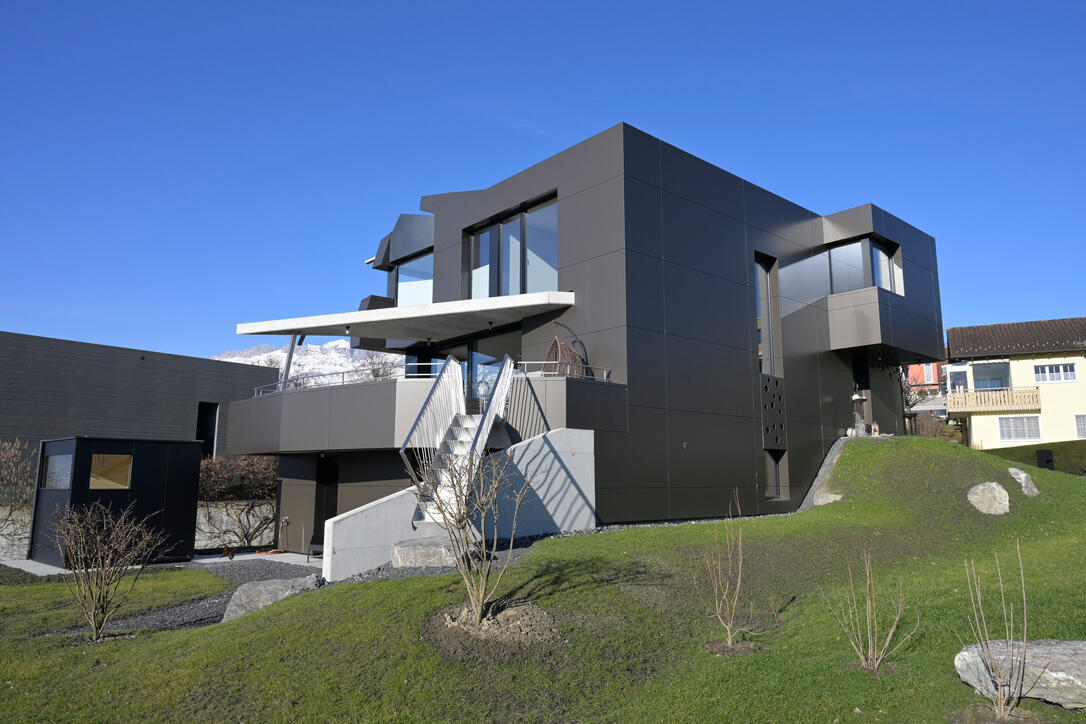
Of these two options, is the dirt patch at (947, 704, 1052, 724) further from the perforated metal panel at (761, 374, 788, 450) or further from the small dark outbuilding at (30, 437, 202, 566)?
the small dark outbuilding at (30, 437, 202, 566)

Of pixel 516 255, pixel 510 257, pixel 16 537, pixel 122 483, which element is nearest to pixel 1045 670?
pixel 516 255

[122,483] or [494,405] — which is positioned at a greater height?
[494,405]

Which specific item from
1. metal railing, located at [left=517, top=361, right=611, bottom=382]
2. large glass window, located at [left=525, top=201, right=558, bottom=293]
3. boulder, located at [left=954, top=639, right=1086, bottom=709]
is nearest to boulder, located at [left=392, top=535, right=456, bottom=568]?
metal railing, located at [left=517, top=361, right=611, bottom=382]

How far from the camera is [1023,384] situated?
37.6 meters

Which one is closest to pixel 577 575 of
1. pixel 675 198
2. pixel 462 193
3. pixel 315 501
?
pixel 675 198

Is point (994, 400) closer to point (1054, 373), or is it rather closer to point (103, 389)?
point (1054, 373)

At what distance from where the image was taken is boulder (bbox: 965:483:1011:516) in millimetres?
17953

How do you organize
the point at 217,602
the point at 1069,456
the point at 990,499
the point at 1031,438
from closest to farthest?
the point at 217,602, the point at 990,499, the point at 1069,456, the point at 1031,438

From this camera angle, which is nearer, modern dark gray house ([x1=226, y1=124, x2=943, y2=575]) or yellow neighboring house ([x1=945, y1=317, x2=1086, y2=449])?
modern dark gray house ([x1=226, y1=124, x2=943, y2=575])

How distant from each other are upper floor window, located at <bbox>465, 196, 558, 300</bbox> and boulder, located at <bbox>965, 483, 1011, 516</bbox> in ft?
39.7

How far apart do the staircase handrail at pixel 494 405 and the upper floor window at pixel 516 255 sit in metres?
5.08

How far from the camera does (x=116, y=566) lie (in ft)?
34.3

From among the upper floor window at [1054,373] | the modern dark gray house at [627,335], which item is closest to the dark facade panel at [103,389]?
the modern dark gray house at [627,335]

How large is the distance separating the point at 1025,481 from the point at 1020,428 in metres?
20.7
